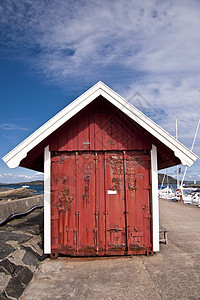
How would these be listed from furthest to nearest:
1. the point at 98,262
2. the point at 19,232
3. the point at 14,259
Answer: the point at 19,232 → the point at 98,262 → the point at 14,259

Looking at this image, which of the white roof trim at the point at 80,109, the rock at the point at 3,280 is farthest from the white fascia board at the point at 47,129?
the rock at the point at 3,280

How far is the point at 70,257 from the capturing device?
7262 millimetres

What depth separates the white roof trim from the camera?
6.76 metres

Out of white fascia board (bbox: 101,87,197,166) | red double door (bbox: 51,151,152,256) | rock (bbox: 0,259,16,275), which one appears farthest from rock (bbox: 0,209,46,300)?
white fascia board (bbox: 101,87,197,166)

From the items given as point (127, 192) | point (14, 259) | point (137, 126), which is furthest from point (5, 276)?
point (137, 126)

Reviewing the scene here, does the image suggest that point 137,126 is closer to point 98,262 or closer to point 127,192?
point 127,192

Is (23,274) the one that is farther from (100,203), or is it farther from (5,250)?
(100,203)

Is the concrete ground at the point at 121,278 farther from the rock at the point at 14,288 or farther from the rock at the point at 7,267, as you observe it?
the rock at the point at 7,267

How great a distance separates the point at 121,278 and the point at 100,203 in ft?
6.78

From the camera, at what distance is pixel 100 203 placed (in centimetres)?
725

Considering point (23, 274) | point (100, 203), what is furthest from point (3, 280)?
point (100, 203)

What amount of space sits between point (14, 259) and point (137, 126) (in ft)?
14.7

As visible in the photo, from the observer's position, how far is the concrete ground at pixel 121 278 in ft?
16.3

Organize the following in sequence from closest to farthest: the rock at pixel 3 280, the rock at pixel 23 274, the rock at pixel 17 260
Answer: the rock at pixel 3 280
the rock at pixel 17 260
the rock at pixel 23 274
